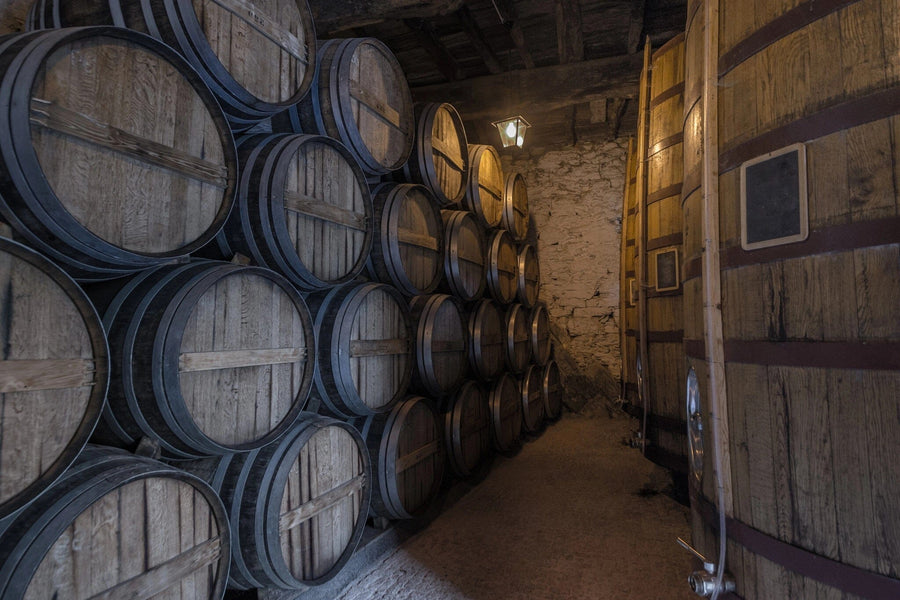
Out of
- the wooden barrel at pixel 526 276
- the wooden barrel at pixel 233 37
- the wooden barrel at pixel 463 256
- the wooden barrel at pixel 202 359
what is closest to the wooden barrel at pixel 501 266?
the wooden barrel at pixel 526 276

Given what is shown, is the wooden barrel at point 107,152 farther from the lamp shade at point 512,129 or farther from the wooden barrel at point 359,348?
the lamp shade at point 512,129

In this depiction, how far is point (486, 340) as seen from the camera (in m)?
4.55

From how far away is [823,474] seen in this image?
1238 millimetres

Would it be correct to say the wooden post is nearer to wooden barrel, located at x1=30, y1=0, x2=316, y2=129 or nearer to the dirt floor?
the dirt floor

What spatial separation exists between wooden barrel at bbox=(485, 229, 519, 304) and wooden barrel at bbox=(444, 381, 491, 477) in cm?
109

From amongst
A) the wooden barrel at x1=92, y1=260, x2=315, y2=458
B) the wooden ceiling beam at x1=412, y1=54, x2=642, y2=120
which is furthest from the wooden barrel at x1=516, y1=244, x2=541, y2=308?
the wooden barrel at x1=92, y1=260, x2=315, y2=458

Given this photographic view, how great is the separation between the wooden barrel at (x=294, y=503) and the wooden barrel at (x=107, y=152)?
3.16ft

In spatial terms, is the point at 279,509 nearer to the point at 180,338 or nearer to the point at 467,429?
the point at 180,338

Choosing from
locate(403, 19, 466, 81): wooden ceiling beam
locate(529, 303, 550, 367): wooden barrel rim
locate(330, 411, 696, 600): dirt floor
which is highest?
locate(403, 19, 466, 81): wooden ceiling beam

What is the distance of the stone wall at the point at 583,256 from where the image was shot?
23.1 feet

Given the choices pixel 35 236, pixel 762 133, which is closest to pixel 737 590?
pixel 762 133

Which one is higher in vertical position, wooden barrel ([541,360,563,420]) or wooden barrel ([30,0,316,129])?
wooden barrel ([30,0,316,129])

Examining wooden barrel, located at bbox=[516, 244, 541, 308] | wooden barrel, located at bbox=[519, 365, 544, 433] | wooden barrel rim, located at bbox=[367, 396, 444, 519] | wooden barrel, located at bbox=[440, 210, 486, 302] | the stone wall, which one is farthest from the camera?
the stone wall

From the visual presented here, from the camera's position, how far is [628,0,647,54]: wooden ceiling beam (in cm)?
466
